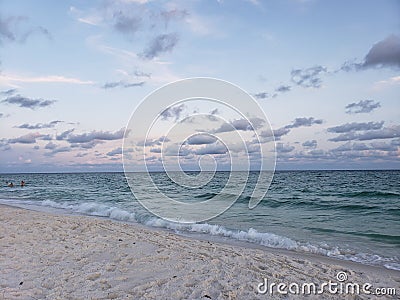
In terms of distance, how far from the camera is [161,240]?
8.63m

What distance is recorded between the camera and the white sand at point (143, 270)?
4.88m

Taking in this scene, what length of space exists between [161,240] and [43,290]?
396cm

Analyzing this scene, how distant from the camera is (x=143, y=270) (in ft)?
19.4

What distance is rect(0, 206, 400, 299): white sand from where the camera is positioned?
16.0 feet

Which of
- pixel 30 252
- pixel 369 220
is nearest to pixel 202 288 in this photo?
pixel 30 252

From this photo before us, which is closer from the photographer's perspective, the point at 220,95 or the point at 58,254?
the point at 58,254

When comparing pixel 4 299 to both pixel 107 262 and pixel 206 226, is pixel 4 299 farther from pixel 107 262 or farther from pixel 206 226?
pixel 206 226
